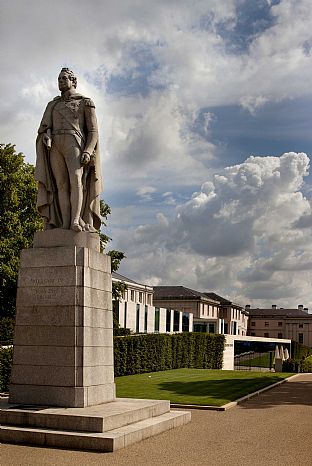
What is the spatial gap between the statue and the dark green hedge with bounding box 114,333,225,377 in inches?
650

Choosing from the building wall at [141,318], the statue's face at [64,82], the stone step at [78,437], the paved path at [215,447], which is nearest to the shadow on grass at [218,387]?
the paved path at [215,447]

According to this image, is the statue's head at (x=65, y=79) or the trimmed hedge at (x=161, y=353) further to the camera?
the trimmed hedge at (x=161, y=353)

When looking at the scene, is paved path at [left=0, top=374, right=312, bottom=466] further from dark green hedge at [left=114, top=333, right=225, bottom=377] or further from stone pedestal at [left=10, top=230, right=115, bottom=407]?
dark green hedge at [left=114, top=333, right=225, bottom=377]

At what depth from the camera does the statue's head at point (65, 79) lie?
48.1ft

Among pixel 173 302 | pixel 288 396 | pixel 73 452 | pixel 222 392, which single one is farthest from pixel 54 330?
pixel 173 302

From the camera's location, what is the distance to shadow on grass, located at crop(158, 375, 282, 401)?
71.6 feet

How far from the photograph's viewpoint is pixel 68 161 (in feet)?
47.3

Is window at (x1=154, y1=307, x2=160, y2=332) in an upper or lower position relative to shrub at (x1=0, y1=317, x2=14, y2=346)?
lower

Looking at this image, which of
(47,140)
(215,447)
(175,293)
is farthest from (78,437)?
(175,293)

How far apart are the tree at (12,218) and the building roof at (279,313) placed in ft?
376

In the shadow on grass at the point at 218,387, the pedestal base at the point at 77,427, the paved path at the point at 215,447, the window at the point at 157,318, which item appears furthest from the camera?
the window at the point at 157,318

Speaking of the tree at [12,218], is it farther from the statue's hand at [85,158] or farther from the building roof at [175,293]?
the building roof at [175,293]

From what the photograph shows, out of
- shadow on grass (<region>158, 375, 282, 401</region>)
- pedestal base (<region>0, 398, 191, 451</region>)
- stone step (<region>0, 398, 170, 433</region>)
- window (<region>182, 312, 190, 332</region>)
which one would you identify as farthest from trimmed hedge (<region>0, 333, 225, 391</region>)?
window (<region>182, 312, 190, 332</region>)

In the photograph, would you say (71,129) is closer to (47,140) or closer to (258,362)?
(47,140)
